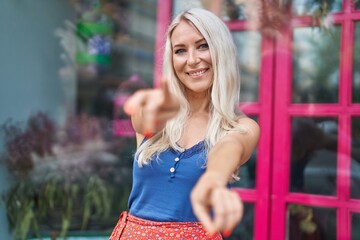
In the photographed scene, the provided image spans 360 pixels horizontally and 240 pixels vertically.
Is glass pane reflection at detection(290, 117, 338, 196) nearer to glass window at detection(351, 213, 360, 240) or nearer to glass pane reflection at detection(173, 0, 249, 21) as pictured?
glass window at detection(351, 213, 360, 240)

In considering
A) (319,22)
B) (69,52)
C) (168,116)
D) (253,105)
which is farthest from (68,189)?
(168,116)

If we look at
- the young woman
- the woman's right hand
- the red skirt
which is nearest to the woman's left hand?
the woman's right hand

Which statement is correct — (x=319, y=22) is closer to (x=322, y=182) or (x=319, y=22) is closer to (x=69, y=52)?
(x=322, y=182)

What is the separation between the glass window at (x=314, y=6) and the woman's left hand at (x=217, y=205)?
1666 mm

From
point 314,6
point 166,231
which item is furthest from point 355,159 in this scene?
point 166,231

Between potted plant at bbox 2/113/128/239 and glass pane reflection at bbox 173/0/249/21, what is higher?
glass pane reflection at bbox 173/0/249/21

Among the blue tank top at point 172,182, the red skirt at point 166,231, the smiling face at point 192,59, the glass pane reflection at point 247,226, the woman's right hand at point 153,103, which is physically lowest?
the glass pane reflection at point 247,226

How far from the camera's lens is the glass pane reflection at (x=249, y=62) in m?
2.86

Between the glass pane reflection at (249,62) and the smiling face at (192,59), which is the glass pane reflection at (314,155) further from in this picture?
the smiling face at (192,59)

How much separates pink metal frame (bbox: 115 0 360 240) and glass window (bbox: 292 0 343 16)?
0.03 metres

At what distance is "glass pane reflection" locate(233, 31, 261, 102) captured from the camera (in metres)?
2.86

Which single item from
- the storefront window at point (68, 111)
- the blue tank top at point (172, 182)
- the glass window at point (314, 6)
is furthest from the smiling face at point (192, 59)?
the storefront window at point (68, 111)

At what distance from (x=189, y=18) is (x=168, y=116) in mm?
467

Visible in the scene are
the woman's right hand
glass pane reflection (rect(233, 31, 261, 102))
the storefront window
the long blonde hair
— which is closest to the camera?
the woman's right hand
